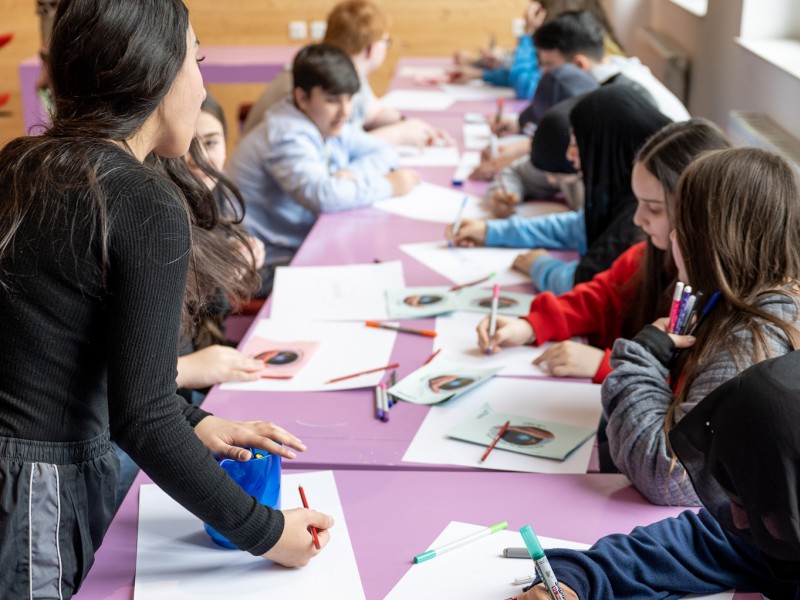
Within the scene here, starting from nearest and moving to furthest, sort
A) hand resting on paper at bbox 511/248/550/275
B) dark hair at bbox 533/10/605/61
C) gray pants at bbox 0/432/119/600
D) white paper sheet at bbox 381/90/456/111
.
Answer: gray pants at bbox 0/432/119/600, hand resting on paper at bbox 511/248/550/275, dark hair at bbox 533/10/605/61, white paper sheet at bbox 381/90/456/111

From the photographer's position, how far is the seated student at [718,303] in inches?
49.4

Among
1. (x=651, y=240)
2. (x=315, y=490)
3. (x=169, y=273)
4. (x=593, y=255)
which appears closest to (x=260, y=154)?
(x=593, y=255)

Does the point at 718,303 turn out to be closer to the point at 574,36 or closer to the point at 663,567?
the point at 663,567

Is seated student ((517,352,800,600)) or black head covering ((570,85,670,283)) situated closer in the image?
seated student ((517,352,800,600))

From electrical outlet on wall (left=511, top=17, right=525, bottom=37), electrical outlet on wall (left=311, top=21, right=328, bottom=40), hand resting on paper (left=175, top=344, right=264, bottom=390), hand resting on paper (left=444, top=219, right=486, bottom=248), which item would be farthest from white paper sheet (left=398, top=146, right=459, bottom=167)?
electrical outlet on wall (left=311, top=21, right=328, bottom=40)

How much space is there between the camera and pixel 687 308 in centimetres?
135

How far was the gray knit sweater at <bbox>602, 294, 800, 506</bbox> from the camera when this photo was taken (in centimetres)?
125

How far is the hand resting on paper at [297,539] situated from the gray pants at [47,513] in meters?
0.24

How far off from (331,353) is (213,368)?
0.78ft

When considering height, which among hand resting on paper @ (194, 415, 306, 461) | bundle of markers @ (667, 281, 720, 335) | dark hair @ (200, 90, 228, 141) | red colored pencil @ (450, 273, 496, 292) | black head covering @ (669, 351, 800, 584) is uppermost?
black head covering @ (669, 351, 800, 584)

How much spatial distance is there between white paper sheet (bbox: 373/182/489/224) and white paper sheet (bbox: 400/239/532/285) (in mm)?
237

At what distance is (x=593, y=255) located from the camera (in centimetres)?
207

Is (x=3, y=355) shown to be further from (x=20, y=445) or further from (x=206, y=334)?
(x=206, y=334)

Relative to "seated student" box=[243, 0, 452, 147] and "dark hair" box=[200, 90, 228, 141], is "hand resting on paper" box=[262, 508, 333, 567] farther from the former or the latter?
"seated student" box=[243, 0, 452, 147]
